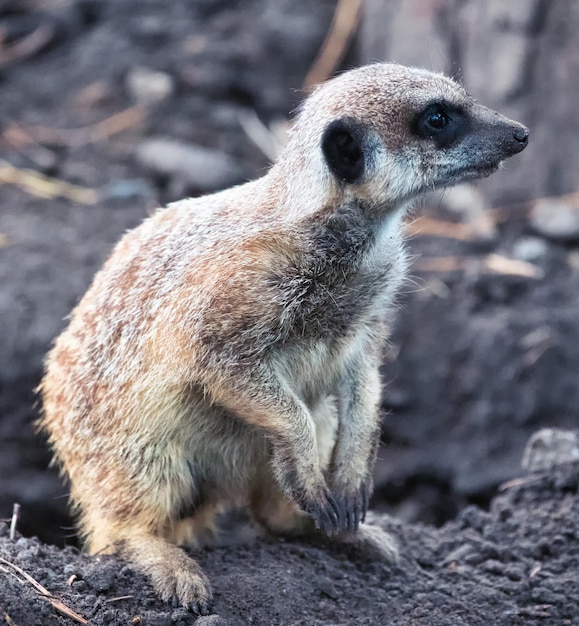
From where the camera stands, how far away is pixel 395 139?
3.28 m

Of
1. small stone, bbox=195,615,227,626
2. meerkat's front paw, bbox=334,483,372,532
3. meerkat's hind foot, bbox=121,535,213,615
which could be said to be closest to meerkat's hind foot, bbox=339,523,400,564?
meerkat's front paw, bbox=334,483,372,532

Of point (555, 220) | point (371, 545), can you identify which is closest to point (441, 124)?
point (371, 545)

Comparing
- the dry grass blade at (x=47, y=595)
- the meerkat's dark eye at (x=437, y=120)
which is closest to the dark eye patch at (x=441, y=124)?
the meerkat's dark eye at (x=437, y=120)

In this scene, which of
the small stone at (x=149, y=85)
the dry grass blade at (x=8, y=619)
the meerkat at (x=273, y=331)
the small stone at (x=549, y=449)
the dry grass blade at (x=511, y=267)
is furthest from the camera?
the small stone at (x=149, y=85)

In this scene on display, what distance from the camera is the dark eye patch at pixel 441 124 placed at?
3.28 m

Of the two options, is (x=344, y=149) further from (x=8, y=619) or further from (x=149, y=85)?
(x=149, y=85)

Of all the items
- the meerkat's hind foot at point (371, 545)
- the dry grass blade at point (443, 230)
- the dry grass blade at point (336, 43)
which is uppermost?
the dry grass blade at point (336, 43)

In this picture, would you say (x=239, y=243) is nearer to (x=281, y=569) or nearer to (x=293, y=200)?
(x=293, y=200)

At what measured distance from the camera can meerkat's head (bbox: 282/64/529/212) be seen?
10.6ft

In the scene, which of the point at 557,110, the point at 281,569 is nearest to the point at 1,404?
the point at 281,569

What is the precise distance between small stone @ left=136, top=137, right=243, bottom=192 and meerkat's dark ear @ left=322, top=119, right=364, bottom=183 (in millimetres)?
3431

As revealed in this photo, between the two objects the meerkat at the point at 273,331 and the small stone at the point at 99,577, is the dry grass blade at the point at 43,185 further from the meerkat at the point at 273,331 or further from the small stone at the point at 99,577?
the small stone at the point at 99,577

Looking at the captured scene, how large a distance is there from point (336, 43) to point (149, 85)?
151 cm

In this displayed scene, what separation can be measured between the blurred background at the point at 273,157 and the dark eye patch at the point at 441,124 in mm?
950
